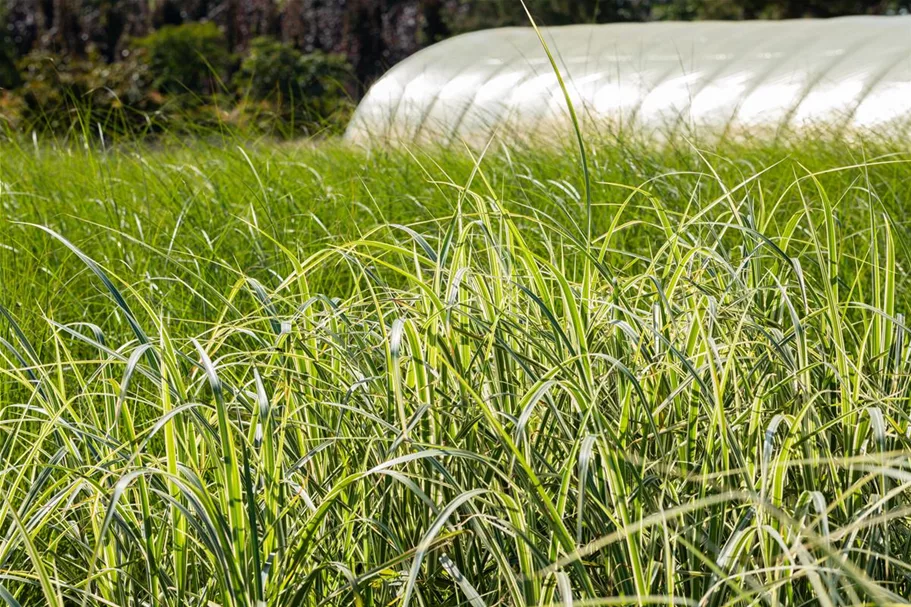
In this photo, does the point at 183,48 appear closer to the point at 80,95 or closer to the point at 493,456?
the point at 80,95

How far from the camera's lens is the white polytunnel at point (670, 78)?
19.0 ft

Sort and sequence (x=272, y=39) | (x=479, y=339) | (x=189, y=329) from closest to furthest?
(x=479, y=339) → (x=189, y=329) → (x=272, y=39)

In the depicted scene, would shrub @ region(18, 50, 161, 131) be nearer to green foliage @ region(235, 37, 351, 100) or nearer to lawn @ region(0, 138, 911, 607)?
green foliage @ region(235, 37, 351, 100)

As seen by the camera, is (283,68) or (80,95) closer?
(80,95)

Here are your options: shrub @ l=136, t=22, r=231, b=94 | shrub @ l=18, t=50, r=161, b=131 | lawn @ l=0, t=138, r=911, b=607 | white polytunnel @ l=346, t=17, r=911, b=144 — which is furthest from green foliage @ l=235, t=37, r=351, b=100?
lawn @ l=0, t=138, r=911, b=607

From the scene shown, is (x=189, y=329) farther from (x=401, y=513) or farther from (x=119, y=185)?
(x=119, y=185)

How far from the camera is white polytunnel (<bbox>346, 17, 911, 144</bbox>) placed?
5.79 metres

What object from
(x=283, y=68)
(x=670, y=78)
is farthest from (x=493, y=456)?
(x=283, y=68)

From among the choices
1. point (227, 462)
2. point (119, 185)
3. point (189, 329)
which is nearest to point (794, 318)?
A: point (227, 462)

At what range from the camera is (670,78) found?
22.1 feet

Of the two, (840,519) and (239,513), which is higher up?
(239,513)

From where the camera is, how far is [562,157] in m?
3.80

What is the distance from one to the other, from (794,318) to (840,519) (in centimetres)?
27

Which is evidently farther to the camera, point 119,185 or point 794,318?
point 119,185
